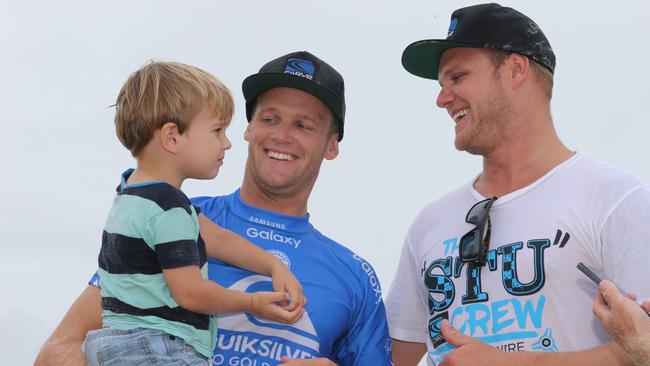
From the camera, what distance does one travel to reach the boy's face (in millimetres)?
4305

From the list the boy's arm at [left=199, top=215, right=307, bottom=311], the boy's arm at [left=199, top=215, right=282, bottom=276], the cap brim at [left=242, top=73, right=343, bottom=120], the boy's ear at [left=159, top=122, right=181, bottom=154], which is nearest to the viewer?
the boy's ear at [left=159, top=122, right=181, bottom=154]

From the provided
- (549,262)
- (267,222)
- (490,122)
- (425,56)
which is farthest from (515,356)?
(425,56)

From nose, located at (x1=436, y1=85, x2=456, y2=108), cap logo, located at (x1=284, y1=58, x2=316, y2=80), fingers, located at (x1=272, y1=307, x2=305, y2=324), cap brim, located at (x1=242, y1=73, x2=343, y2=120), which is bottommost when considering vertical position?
fingers, located at (x1=272, y1=307, x2=305, y2=324)

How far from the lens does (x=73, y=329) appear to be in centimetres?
514

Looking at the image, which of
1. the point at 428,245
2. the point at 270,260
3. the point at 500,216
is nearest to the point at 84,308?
the point at 270,260

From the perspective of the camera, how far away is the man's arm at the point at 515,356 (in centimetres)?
413

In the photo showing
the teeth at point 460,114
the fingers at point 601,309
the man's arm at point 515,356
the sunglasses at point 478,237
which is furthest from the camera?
the teeth at point 460,114

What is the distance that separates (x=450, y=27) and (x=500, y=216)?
1.63 meters

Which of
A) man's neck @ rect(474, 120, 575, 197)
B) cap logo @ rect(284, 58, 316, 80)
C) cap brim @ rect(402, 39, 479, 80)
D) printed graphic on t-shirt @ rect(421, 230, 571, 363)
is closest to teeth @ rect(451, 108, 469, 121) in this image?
man's neck @ rect(474, 120, 575, 197)

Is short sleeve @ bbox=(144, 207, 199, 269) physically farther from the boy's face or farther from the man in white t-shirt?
the man in white t-shirt

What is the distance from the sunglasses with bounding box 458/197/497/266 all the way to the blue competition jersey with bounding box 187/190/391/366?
3.44ft

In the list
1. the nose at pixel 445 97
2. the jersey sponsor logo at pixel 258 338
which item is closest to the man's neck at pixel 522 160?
the nose at pixel 445 97

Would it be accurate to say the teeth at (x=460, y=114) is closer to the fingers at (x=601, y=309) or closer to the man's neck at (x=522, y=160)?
the man's neck at (x=522, y=160)

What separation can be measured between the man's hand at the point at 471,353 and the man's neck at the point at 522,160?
1.14 meters
